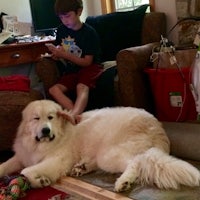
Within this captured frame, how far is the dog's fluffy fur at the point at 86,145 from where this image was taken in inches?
78.1

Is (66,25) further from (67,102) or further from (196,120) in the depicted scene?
(196,120)

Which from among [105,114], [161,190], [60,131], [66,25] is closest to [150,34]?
[66,25]

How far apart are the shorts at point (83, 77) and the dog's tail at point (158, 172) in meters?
1.09

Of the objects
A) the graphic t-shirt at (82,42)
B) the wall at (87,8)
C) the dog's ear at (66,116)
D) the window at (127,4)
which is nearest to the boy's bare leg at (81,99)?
the graphic t-shirt at (82,42)

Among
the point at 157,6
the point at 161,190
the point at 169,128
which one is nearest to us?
the point at 161,190

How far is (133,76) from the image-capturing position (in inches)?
112

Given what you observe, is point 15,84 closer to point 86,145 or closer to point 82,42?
point 82,42

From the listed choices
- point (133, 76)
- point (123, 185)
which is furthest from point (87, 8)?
point (123, 185)

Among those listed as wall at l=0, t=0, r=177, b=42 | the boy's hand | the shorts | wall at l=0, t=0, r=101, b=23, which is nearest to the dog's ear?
the shorts

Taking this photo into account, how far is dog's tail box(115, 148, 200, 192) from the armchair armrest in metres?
0.99

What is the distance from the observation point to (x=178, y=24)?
11.3 feet

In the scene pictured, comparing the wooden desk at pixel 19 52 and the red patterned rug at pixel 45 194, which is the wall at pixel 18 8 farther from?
the red patterned rug at pixel 45 194

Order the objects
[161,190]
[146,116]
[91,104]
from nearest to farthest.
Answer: [161,190]
[146,116]
[91,104]

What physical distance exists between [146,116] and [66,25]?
4.09 ft
